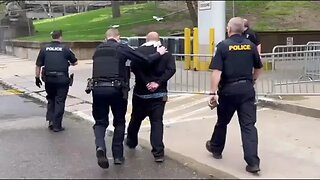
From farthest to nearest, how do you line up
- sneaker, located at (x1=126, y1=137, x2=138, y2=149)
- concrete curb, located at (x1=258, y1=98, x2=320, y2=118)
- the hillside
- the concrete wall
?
the hillside → the concrete wall → concrete curb, located at (x1=258, y1=98, x2=320, y2=118) → sneaker, located at (x1=126, y1=137, x2=138, y2=149)

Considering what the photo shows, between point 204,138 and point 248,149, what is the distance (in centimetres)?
195

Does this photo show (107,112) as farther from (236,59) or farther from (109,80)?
(236,59)

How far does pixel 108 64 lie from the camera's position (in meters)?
6.86

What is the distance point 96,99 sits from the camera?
6.93m

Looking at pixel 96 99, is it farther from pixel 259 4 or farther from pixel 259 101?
pixel 259 4

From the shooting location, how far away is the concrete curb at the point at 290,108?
31.8 feet

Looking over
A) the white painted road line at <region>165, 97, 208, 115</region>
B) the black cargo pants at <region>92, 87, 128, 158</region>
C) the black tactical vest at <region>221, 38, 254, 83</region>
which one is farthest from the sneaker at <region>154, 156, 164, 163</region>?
the white painted road line at <region>165, 97, 208, 115</region>

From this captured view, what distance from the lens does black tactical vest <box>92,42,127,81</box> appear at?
684cm

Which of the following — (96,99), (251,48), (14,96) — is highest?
(251,48)

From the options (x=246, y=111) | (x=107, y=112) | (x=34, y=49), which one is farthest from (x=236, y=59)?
(x=34, y=49)

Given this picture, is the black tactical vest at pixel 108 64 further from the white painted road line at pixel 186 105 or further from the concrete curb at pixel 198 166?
the white painted road line at pixel 186 105

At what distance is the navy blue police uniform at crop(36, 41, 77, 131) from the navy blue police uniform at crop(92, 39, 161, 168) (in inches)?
101

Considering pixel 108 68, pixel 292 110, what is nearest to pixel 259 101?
pixel 292 110

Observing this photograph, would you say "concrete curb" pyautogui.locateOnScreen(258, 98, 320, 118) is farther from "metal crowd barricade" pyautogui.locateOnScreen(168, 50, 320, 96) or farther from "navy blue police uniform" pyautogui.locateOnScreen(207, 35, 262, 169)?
"navy blue police uniform" pyautogui.locateOnScreen(207, 35, 262, 169)
